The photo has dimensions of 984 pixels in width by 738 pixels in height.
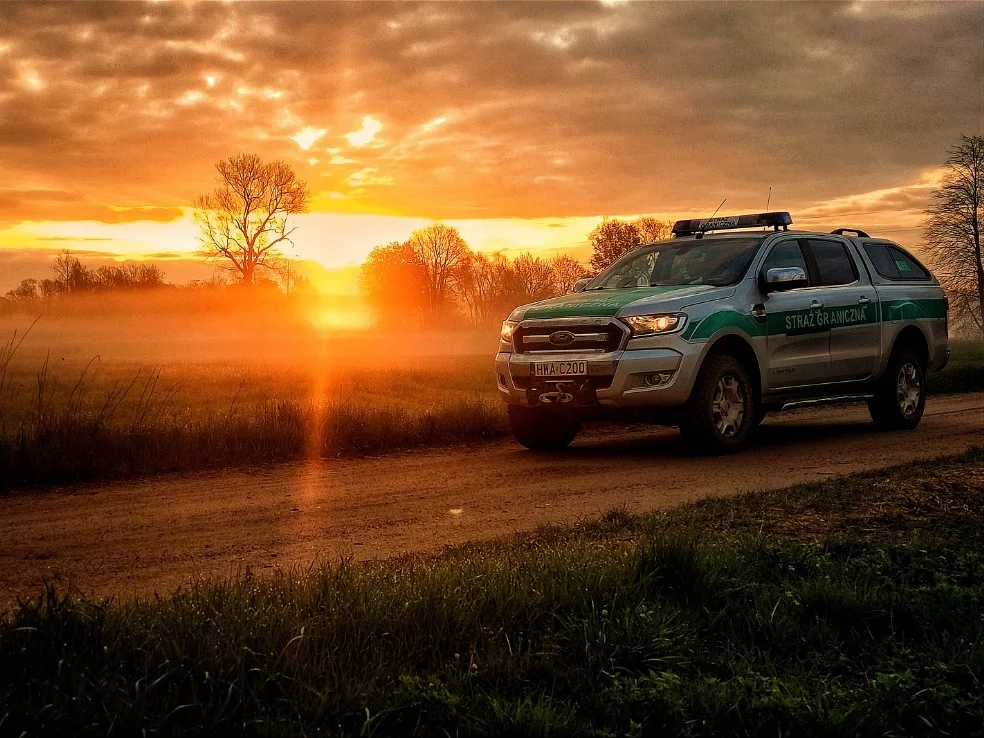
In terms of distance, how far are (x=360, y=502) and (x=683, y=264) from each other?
16.8 feet

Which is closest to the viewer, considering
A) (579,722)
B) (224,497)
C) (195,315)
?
(579,722)

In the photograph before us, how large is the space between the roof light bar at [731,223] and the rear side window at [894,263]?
147 cm

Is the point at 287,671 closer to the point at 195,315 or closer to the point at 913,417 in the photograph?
the point at 913,417

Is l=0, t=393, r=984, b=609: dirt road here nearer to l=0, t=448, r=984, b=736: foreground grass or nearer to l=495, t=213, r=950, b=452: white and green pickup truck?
l=495, t=213, r=950, b=452: white and green pickup truck

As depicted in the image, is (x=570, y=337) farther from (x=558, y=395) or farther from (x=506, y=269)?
(x=506, y=269)

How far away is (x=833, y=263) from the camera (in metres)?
11.5

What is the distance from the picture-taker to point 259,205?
152 ft

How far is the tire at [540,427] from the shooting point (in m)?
10.4

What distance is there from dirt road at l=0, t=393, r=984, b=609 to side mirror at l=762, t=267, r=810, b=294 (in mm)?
1720

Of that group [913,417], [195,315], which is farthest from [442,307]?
[913,417]

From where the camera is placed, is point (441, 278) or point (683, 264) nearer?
point (683, 264)

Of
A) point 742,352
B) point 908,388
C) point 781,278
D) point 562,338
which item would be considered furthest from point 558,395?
point 908,388

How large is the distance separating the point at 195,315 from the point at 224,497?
148ft

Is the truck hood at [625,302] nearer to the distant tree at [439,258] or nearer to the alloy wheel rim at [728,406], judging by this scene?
the alloy wheel rim at [728,406]
